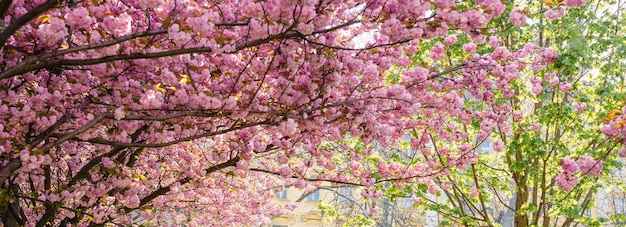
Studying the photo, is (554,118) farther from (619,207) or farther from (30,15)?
(619,207)

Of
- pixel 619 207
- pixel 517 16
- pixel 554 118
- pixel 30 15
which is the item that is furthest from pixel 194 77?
pixel 619 207

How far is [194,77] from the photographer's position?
4730 millimetres

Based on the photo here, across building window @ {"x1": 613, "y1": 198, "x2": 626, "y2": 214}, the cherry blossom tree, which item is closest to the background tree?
the cherry blossom tree

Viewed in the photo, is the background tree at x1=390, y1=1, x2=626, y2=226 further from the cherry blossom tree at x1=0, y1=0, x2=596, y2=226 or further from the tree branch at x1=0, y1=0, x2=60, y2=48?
the tree branch at x1=0, y1=0, x2=60, y2=48

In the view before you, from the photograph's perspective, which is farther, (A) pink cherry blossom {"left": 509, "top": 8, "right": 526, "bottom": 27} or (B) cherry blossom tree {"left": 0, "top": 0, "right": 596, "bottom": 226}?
(A) pink cherry blossom {"left": 509, "top": 8, "right": 526, "bottom": 27}

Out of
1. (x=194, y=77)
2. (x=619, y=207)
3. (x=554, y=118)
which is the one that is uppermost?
(x=619, y=207)

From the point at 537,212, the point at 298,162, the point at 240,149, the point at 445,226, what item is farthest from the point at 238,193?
the point at 537,212

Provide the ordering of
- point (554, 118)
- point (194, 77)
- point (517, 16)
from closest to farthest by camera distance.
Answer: point (517, 16)
point (194, 77)
point (554, 118)

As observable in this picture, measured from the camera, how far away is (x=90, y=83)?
4879mm

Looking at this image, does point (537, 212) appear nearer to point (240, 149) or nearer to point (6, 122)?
point (240, 149)

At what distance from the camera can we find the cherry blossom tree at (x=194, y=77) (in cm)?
362

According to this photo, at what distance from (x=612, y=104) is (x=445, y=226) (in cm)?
303

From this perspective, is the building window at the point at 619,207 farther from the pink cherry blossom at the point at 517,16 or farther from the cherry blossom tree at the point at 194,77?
the pink cherry blossom at the point at 517,16

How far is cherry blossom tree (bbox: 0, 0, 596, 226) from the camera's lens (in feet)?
11.9
